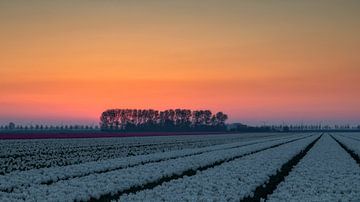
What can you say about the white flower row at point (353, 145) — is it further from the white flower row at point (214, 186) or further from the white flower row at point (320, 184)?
the white flower row at point (214, 186)

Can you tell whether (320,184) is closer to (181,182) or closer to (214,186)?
(214,186)

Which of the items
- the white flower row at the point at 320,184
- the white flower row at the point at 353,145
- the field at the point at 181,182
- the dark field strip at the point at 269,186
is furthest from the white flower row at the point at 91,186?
the white flower row at the point at 353,145

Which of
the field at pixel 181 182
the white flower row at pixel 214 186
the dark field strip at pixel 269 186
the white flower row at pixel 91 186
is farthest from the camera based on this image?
the dark field strip at pixel 269 186

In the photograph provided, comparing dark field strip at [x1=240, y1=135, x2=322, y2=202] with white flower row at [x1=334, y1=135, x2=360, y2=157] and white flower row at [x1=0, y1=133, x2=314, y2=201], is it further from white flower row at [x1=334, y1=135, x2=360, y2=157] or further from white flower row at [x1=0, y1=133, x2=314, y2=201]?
white flower row at [x1=334, y1=135, x2=360, y2=157]

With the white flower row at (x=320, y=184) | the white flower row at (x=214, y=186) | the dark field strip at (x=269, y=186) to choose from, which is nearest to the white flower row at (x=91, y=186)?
the white flower row at (x=214, y=186)

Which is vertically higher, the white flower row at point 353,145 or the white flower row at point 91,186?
the white flower row at point 353,145

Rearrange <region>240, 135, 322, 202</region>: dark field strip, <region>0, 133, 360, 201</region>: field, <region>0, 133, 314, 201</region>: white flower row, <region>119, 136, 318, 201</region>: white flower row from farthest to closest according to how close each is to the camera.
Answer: <region>240, 135, 322, 202</region>: dark field strip → <region>0, 133, 360, 201</region>: field → <region>119, 136, 318, 201</region>: white flower row → <region>0, 133, 314, 201</region>: white flower row

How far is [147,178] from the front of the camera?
19844mm

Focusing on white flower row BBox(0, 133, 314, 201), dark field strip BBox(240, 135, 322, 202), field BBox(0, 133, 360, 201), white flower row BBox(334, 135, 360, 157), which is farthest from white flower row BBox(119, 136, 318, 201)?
white flower row BBox(334, 135, 360, 157)

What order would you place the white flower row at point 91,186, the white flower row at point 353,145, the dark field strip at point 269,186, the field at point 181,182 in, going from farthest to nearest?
the white flower row at point 353,145
the dark field strip at point 269,186
the field at point 181,182
the white flower row at point 91,186

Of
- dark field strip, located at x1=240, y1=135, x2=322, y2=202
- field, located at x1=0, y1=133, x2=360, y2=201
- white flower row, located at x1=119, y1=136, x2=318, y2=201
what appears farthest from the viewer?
dark field strip, located at x1=240, y1=135, x2=322, y2=202

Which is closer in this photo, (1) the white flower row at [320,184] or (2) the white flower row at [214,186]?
(2) the white flower row at [214,186]

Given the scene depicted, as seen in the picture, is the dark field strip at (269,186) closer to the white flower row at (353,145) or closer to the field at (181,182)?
the field at (181,182)

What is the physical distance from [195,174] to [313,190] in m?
6.07
